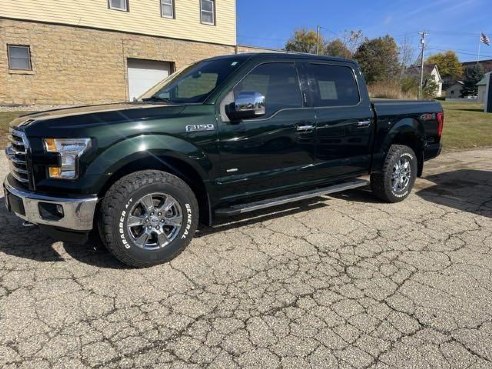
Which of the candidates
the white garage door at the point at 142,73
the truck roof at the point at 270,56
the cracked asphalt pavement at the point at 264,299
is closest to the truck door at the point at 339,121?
the truck roof at the point at 270,56

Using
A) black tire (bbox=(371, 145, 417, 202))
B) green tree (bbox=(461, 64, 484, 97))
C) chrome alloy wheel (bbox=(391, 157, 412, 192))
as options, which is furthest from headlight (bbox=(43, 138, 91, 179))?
green tree (bbox=(461, 64, 484, 97))

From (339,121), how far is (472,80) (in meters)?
81.2

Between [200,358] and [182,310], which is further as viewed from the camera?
[182,310]

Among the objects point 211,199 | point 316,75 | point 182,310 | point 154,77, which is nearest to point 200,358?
point 182,310

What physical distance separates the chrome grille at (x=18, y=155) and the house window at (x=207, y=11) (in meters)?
19.4

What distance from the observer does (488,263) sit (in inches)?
158

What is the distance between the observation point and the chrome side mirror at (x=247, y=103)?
396cm

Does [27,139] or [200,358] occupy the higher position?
[27,139]

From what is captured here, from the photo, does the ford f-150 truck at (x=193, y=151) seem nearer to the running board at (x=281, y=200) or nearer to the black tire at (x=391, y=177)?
the running board at (x=281, y=200)

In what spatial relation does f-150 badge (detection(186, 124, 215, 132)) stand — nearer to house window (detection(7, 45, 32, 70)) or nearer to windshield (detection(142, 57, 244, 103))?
windshield (detection(142, 57, 244, 103))

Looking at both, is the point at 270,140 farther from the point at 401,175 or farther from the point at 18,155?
the point at 401,175

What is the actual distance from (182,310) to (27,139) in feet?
6.14

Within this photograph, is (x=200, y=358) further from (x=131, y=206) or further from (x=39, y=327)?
(x=131, y=206)

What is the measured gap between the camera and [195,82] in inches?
179
